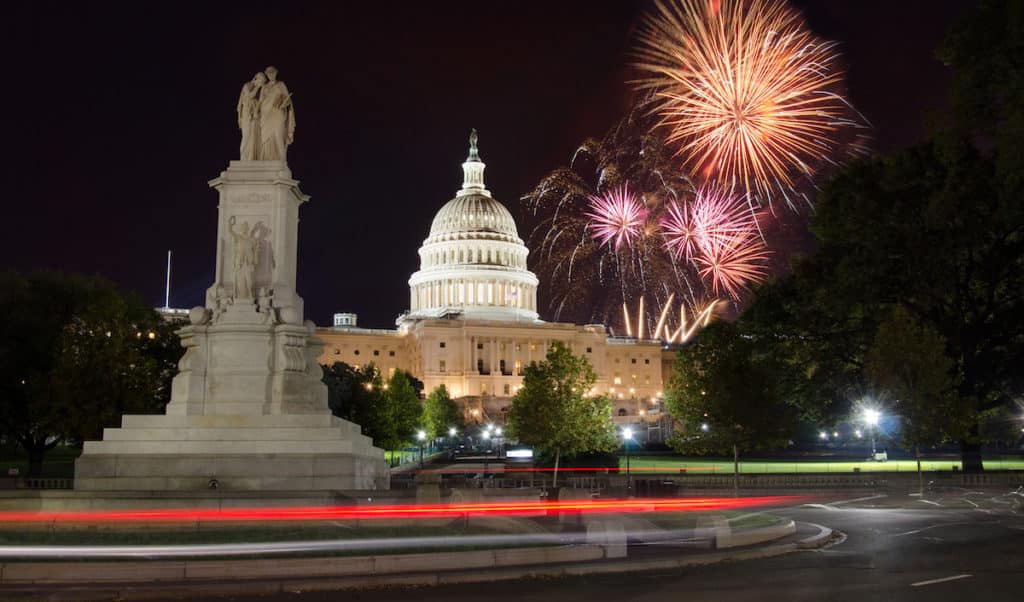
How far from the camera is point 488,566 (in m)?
17.2

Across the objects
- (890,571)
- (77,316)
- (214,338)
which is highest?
(77,316)

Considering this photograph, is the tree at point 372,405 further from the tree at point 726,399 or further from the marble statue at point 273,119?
the marble statue at point 273,119

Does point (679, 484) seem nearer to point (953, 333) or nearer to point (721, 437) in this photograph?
point (721, 437)

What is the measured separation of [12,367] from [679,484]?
33827 millimetres

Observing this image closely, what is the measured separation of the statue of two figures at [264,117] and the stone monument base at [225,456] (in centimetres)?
846

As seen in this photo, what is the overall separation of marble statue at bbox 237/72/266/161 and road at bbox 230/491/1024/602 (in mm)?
20245


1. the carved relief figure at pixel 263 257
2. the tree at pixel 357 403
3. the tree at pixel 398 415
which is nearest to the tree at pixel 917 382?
the carved relief figure at pixel 263 257

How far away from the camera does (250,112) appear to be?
32.8 meters

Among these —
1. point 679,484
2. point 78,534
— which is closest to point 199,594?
point 78,534

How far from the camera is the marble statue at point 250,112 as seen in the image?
107ft

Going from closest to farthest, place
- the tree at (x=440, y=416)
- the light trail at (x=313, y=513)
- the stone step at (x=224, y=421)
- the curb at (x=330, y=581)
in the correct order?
the curb at (x=330, y=581) < the light trail at (x=313, y=513) < the stone step at (x=224, y=421) < the tree at (x=440, y=416)

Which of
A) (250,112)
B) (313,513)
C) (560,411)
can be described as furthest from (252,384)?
(560,411)

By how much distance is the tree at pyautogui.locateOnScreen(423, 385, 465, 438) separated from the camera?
375 ft

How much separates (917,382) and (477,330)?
Answer: 410ft
